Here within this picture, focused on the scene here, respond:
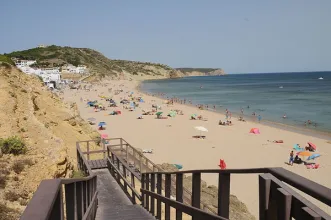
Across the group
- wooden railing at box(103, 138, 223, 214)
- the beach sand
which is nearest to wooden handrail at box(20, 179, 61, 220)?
wooden railing at box(103, 138, 223, 214)

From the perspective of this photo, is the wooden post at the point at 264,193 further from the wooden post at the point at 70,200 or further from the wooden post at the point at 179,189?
the wooden post at the point at 179,189

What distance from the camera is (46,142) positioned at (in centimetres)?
836

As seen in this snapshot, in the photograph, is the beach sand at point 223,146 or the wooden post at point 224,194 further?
the beach sand at point 223,146

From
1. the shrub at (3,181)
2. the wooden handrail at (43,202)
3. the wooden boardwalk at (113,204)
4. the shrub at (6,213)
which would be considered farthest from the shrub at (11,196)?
the wooden handrail at (43,202)

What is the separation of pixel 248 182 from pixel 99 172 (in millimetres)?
7150

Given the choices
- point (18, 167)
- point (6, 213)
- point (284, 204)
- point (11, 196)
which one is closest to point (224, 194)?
point (284, 204)

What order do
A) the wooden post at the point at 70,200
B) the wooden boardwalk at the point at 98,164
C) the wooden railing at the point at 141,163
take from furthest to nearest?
the wooden boardwalk at the point at 98,164, the wooden railing at the point at 141,163, the wooden post at the point at 70,200

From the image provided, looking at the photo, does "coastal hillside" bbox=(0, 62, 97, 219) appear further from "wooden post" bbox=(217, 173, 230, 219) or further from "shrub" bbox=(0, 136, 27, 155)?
"wooden post" bbox=(217, 173, 230, 219)

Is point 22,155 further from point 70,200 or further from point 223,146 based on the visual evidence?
point 223,146

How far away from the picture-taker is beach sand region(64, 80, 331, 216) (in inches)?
658

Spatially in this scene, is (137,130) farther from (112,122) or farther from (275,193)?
(275,193)

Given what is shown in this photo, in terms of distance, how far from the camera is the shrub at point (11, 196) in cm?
543

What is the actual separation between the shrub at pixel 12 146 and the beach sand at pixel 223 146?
8.68 meters

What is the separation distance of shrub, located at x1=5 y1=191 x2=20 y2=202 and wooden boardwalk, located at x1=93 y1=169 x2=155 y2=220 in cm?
162
